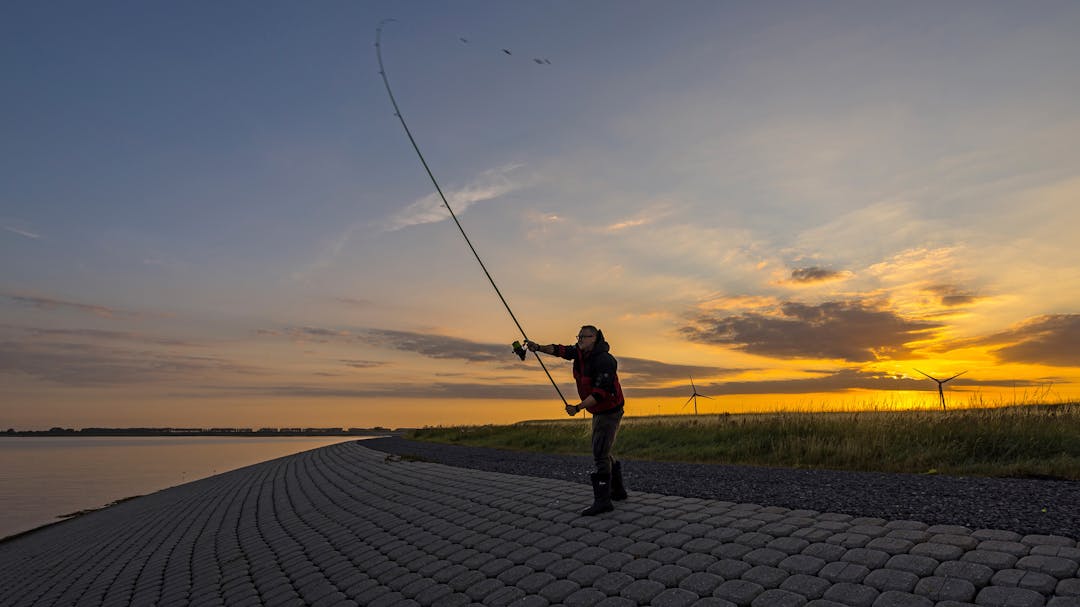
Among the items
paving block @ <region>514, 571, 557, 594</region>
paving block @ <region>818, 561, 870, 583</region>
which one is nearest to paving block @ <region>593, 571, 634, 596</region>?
paving block @ <region>514, 571, 557, 594</region>

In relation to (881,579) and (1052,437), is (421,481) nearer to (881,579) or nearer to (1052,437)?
(881,579)

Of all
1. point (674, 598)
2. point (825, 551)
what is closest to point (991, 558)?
point (825, 551)

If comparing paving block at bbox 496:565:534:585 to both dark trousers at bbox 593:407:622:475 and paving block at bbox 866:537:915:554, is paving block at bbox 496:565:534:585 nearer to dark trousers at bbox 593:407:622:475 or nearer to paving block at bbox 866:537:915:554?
dark trousers at bbox 593:407:622:475

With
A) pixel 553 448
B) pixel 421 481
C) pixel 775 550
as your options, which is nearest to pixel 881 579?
pixel 775 550

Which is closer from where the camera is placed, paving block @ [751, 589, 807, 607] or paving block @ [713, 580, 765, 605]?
paving block @ [751, 589, 807, 607]

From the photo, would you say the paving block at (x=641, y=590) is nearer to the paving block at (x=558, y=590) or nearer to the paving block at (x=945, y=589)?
the paving block at (x=558, y=590)

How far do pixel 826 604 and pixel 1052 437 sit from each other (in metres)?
12.1

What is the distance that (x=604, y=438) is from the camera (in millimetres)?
8523

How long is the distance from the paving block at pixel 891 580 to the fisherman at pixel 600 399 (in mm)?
3469

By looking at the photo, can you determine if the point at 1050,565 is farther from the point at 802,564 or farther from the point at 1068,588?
the point at 802,564

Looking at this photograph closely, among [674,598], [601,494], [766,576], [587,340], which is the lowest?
[674,598]

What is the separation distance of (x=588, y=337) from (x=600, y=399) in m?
0.83

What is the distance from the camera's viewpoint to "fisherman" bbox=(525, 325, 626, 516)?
8.45 metres

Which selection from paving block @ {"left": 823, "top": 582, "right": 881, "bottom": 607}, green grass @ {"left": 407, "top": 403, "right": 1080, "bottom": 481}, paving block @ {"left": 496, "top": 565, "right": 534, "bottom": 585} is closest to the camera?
paving block @ {"left": 823, "top": 582, "right": 881, "bottom": 607}
